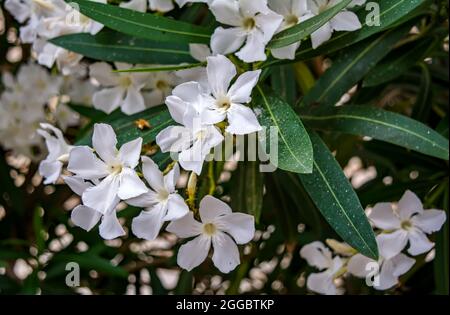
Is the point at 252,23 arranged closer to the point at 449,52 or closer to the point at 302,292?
the point at 449,52

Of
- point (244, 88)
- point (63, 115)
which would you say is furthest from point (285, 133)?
point (63, 115)

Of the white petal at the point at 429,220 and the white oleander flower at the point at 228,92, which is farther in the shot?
the white petal at the point at 429,220

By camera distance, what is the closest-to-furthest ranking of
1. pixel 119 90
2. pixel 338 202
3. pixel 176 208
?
pixel 176 208
pixel 338 202
pixel 119 90

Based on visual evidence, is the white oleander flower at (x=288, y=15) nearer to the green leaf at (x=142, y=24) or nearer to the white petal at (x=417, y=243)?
the green leaf at (x=142, y=24)

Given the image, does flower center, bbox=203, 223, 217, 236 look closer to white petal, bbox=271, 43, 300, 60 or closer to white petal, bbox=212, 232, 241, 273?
white petal, bbox=212, 232, 241, 273

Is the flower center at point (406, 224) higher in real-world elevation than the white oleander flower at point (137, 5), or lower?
lower

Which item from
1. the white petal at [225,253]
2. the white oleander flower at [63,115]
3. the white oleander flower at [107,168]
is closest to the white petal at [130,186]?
the white oleander flower at [107,168]

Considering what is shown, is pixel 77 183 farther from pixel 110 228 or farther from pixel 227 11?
pixel 227 11

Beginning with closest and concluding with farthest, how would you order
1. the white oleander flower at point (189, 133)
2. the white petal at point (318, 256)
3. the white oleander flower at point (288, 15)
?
the white oleander flower at point (189, 133), the white oleander flower at point (288, 15), the white petal at point (318, 256)
